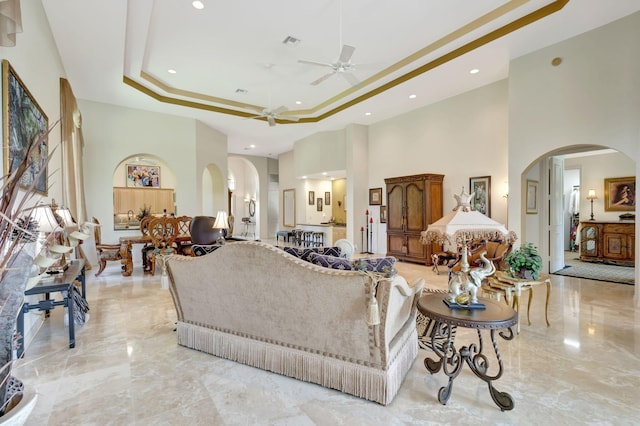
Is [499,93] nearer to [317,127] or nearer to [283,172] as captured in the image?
[317,127]

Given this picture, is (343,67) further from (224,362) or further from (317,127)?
(317,127)

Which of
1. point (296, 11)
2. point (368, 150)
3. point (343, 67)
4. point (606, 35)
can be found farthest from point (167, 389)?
point (368, 150)

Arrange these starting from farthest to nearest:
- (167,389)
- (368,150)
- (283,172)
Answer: (283,172) → (368,150) → (167,389)

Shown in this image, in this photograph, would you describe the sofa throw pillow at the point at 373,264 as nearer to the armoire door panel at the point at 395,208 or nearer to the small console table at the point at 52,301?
the small console table at the point at 52,301

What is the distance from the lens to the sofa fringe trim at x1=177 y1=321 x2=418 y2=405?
7.05ft

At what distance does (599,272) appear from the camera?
6.27 metres

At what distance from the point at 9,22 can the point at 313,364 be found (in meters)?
2.89

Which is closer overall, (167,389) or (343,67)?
(167,389)

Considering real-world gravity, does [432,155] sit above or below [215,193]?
above

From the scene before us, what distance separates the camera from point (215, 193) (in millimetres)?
9875

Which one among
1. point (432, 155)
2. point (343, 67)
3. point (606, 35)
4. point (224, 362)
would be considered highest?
point (606, 35)

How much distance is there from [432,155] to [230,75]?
479 cm

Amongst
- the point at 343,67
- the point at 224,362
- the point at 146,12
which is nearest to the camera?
the point at 224,362

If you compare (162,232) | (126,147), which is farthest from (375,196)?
(126,147)
